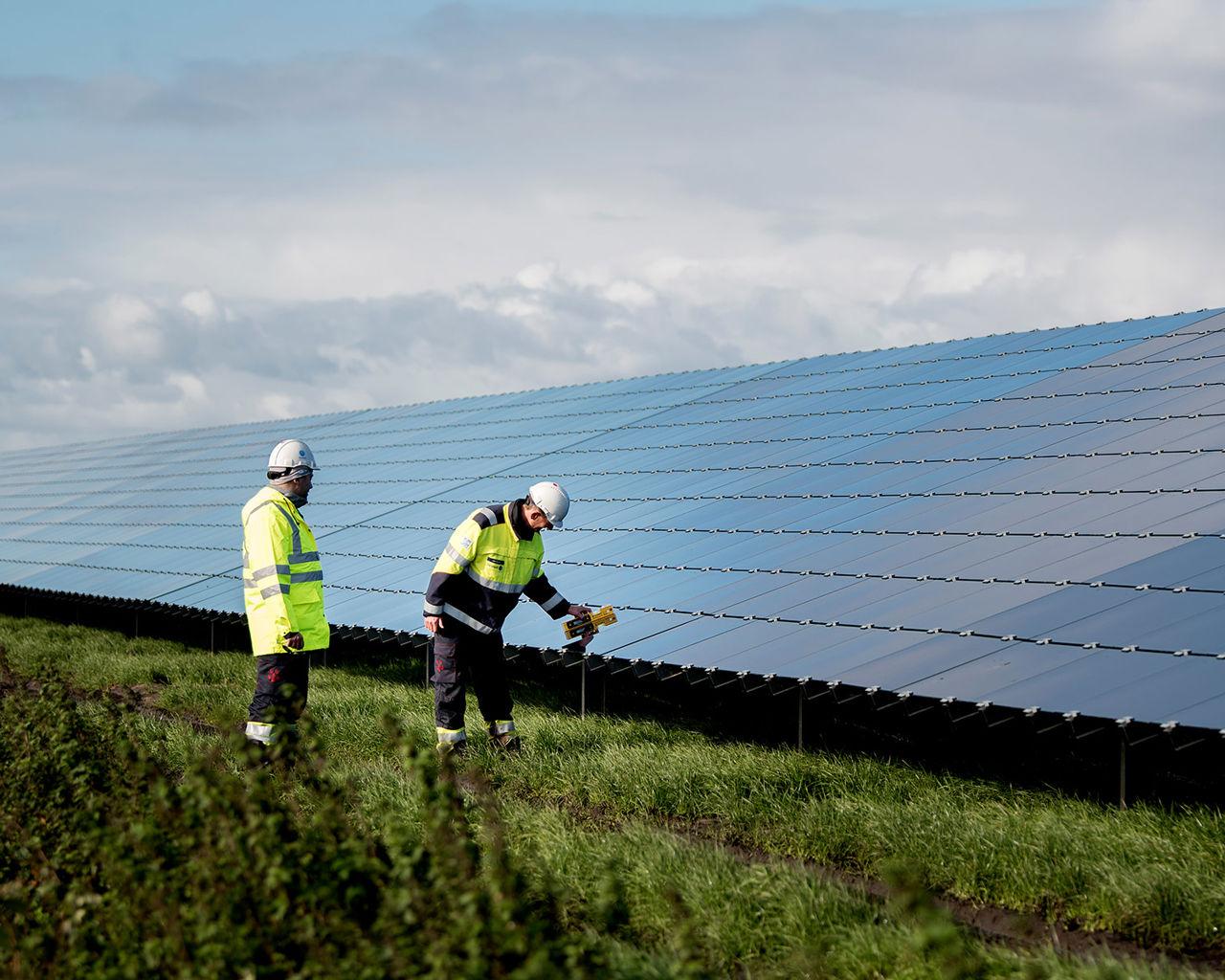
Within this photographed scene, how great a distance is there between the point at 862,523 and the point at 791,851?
5.04 metres

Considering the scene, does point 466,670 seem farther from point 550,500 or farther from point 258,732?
point 258,732

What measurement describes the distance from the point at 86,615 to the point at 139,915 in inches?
796

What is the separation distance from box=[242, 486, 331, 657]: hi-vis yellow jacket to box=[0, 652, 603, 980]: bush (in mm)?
3018

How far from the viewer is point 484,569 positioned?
1083 cm

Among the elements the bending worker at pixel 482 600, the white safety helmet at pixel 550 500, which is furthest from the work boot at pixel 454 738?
the white safety helmet at pixel 550 500

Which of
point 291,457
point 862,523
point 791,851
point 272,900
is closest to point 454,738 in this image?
point 291,457

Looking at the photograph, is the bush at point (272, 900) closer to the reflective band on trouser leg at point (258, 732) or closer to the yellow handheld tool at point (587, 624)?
the reflective band on trouser leg at point (258, 732)

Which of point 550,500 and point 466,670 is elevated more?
point 550,500

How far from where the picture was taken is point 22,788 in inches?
337

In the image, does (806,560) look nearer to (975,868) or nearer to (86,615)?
(975,868)

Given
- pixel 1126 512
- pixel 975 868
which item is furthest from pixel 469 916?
pixel 1126 512

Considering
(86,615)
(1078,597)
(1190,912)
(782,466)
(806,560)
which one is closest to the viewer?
(1190,912)

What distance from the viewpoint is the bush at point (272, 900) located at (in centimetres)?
450

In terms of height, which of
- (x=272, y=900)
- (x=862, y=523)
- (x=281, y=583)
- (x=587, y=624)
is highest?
(x=862, y=523)
